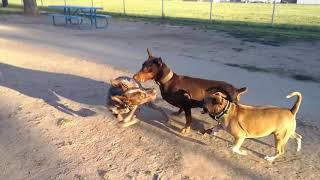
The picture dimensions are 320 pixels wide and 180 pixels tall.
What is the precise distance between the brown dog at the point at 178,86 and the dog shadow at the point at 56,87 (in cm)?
130

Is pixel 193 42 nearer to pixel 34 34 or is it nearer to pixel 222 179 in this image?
pixel 34 34

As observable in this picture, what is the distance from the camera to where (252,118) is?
409 cm

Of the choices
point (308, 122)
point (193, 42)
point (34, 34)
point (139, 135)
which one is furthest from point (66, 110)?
point (34, 34)

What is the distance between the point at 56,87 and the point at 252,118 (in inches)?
152

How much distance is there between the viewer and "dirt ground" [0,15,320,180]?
4141mm

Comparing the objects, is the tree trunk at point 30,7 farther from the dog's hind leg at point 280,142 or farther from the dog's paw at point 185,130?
the dog's hind leg at point 280,142

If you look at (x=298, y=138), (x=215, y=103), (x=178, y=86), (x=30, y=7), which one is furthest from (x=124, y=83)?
(x=30, y=7)

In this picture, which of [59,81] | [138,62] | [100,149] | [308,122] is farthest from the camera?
[138,62]

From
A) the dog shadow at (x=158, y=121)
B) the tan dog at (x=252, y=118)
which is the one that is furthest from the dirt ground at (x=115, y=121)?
the tan dog at (x=252, y=118)

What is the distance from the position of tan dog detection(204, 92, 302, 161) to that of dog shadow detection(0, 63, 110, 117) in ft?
6.95

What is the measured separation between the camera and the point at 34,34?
14180 mm

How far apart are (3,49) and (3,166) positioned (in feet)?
23.0

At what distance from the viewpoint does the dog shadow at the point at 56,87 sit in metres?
6.04

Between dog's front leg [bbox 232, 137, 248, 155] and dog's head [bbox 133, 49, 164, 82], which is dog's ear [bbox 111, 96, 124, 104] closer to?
dog's head [bbox 133, 49, 164, 82]
